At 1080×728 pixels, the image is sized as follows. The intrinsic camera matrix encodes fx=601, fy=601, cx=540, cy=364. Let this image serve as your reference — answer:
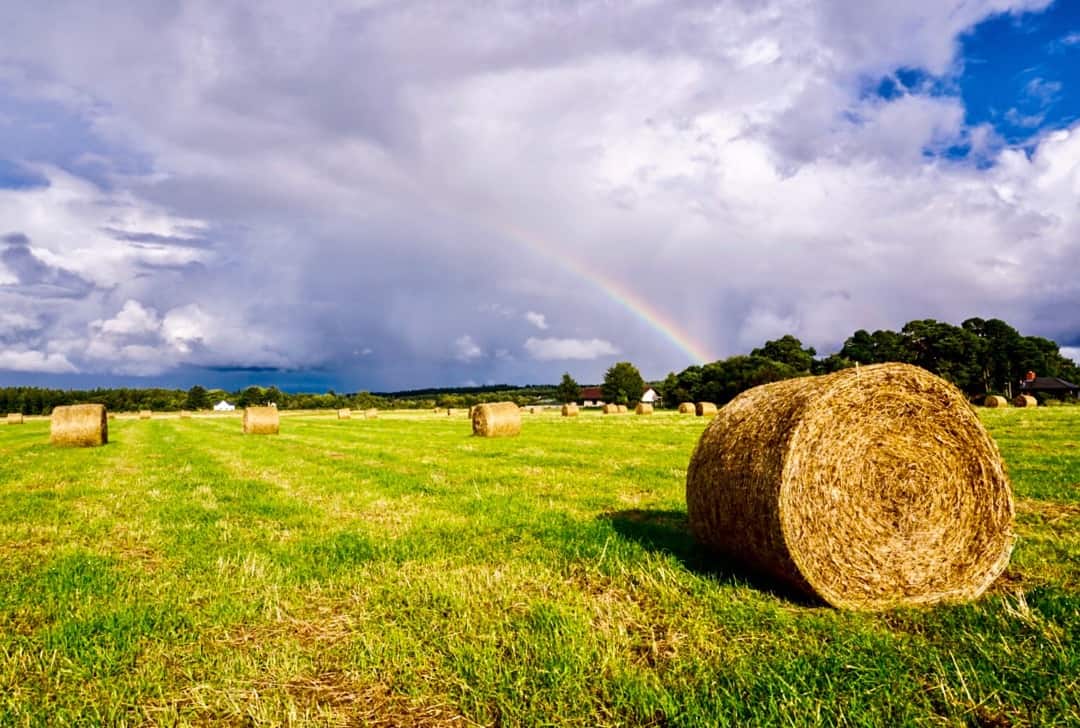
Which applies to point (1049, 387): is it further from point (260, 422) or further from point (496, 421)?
point (260, 422)

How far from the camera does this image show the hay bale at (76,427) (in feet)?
89.5

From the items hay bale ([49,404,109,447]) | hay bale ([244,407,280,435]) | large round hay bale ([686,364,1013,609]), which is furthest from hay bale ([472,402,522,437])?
large round hay bale ([686,364,1013,609])

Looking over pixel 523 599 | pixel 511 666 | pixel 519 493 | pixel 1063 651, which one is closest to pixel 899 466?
pixel 1063 651

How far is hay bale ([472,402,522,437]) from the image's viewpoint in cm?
2981

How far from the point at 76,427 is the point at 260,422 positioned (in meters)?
11.4

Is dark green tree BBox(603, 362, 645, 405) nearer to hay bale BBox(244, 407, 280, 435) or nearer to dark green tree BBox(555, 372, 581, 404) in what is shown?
dark green tree BBox(555, 372, 581, 404)

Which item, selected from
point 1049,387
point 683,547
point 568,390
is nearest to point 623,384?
point 568,390

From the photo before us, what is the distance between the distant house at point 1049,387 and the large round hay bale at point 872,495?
112885mm

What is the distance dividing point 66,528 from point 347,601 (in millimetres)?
6523

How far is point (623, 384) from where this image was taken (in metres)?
130

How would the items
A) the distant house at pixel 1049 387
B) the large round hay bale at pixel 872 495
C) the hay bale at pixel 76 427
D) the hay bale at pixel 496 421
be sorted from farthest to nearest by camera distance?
the distant house at pixel 1049 387
the hay bale at pixel 496 421
the hay bale at pixel 76 427
the large round hay bale at pixel 872 495

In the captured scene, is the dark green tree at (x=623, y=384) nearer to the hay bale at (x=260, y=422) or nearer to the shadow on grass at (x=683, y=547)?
the hay bale at (x=260, y=422)

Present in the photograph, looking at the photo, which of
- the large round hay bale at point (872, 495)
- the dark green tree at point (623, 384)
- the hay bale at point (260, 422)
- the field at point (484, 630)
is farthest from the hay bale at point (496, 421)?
the dark green tree at point (623, 384)

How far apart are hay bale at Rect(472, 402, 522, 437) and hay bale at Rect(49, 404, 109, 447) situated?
57.4 ft
